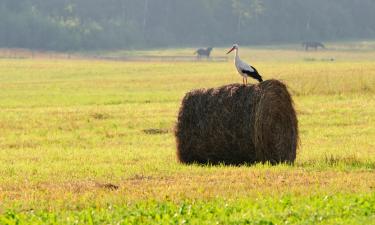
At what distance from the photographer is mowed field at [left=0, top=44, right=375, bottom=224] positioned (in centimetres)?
1317

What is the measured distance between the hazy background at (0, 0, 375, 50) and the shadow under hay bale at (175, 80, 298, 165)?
93.2 metres

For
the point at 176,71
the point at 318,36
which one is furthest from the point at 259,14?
the point at 176,71

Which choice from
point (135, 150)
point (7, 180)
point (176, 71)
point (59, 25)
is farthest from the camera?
point (59, 25)

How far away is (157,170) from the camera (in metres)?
18.4

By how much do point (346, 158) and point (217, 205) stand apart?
6.36 metres

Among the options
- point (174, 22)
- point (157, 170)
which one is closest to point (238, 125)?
point (157, 170)

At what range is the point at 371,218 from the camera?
41.4 ft

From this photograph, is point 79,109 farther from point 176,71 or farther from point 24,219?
point 176,71

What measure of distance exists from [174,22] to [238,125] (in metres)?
115

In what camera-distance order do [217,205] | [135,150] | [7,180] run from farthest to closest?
1. [135,150]
2. [7,180]
3. [217,205]

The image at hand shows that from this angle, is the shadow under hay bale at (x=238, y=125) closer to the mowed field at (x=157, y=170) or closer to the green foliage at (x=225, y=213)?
the mowed field at (x=157, y=170)

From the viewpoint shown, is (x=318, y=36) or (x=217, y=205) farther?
(x=318, y=36)

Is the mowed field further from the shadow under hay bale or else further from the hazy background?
the hazy background

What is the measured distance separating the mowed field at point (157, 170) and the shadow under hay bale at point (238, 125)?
49 centimetres
